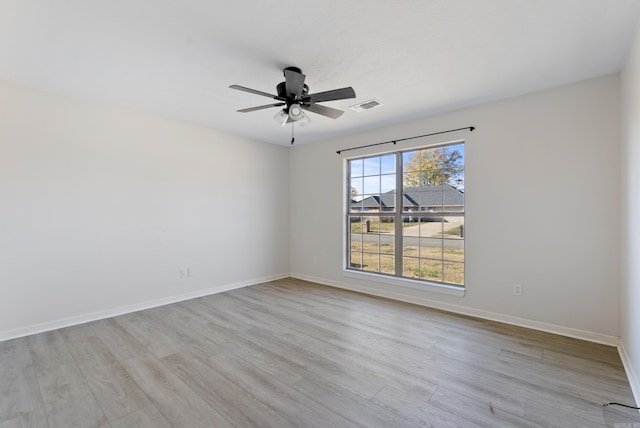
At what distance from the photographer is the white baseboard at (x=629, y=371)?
192cm

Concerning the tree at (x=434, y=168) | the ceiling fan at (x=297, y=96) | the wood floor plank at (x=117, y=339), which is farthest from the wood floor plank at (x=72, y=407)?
the tree at (x=434, y=168)

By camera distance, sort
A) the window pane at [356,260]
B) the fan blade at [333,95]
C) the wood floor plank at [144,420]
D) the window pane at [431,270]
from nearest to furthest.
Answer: the wood floor plank at [144,420]
the fan blade at [333,95]
the window pane at [431,270]
the window pane at [356,260]

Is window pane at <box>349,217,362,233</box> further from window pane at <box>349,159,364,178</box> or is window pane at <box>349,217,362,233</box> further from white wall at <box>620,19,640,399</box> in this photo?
white wall at <box>620,19,640,399</box>

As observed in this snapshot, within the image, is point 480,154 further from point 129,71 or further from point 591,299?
point 129,71

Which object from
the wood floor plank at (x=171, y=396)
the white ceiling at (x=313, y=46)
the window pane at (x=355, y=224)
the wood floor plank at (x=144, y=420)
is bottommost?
the wood floor plank at (x=144, y=420)

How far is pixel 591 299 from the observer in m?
2.82

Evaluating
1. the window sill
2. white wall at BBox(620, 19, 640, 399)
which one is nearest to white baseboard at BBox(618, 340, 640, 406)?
white wall at BBox(620, 19, 640, 399)

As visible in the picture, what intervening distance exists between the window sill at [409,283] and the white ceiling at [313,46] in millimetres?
2368

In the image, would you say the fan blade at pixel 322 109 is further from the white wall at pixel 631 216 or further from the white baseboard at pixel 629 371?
the white baseboard at pixel 629 371

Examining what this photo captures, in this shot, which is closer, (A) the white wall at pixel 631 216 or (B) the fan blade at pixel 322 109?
(A) the white wall at pixel 631 216

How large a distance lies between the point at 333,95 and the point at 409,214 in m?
2.40

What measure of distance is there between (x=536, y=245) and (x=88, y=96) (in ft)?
17.5

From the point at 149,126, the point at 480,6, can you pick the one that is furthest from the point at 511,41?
the point at 149,126

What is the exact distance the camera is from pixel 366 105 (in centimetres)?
350
